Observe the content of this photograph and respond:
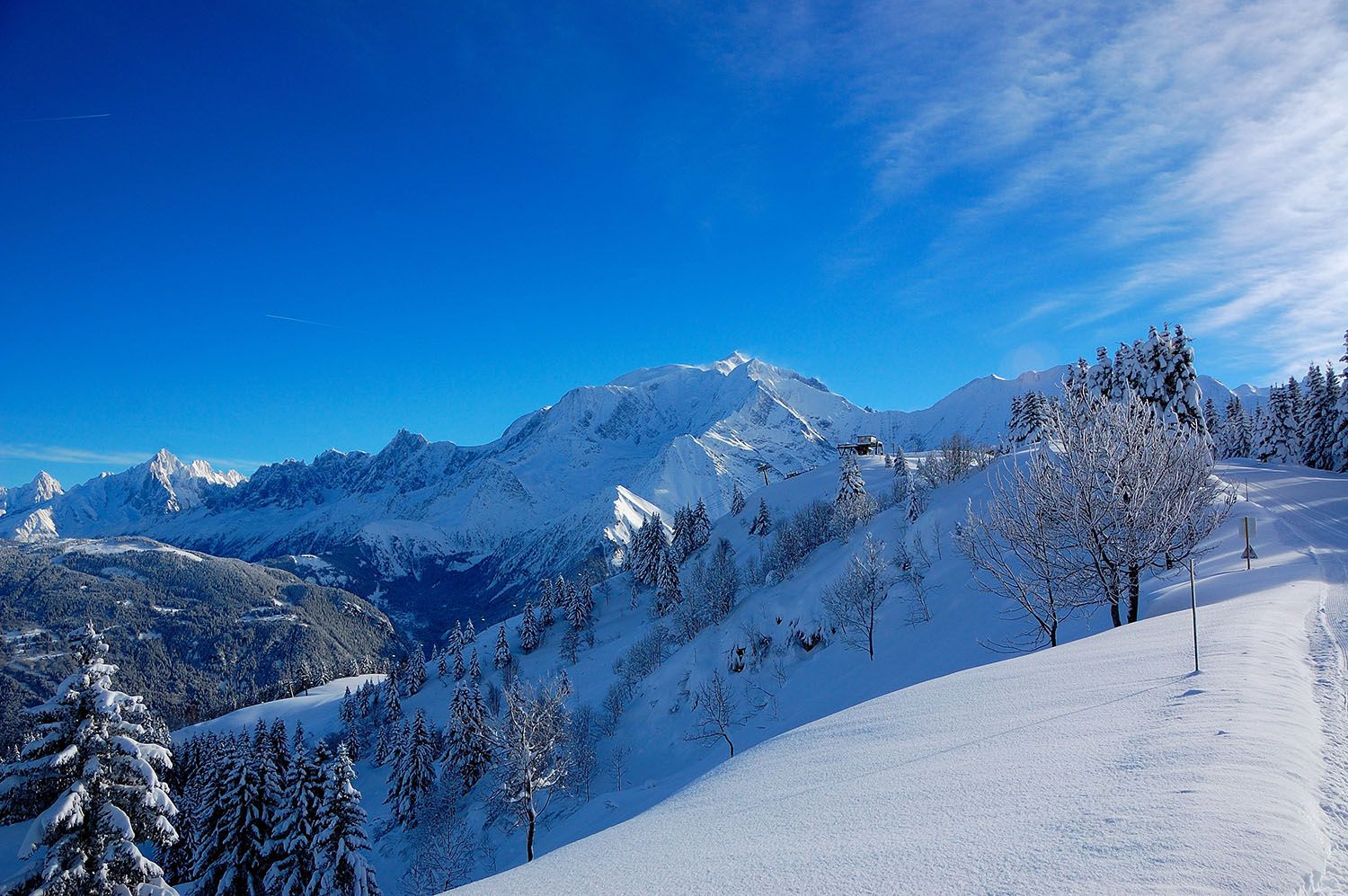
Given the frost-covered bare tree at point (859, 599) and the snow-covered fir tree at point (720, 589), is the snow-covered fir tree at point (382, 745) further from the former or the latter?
the frost-covered bare tree at point (859, 599)

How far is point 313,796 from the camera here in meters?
27.4

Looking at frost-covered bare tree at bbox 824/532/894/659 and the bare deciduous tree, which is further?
frost-covered bare tree at bbox 824/532/894/659

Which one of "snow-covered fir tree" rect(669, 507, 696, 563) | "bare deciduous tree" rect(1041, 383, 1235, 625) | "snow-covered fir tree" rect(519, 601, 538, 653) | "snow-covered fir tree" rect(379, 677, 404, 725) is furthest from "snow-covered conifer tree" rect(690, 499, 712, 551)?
"bare deciduous tree" rect(1041, 383, 1235, 625)

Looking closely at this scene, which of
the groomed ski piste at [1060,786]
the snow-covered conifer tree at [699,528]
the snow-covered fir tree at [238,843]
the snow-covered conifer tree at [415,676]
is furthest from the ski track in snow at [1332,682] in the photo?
the snow-covered conifer tree at [415,676]

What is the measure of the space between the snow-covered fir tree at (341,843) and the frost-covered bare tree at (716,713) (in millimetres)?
22648

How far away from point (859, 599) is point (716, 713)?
13.6 metres

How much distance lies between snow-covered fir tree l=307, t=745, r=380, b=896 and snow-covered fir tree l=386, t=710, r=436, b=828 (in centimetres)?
3342

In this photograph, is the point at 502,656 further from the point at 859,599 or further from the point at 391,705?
the point at 859,599

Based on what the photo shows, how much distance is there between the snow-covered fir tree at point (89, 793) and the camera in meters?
12.6

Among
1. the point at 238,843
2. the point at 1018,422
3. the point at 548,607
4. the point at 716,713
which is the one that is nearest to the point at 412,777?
the point at 716,713

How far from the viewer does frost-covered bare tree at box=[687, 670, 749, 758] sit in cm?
4538

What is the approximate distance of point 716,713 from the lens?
45.8 m

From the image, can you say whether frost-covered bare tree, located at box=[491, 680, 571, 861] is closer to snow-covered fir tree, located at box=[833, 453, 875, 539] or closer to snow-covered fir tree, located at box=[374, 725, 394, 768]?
snow-covered fir tree, located at box=[833, 453, 875, 539]

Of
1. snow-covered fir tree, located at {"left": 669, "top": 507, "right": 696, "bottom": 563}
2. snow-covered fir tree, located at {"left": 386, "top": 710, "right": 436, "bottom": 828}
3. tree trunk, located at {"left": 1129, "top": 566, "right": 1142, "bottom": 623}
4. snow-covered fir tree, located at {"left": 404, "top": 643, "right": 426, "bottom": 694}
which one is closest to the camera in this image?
tree trunk, located at {"left": 1129, "top": 566, "right": 1142, "bottom": 623}
